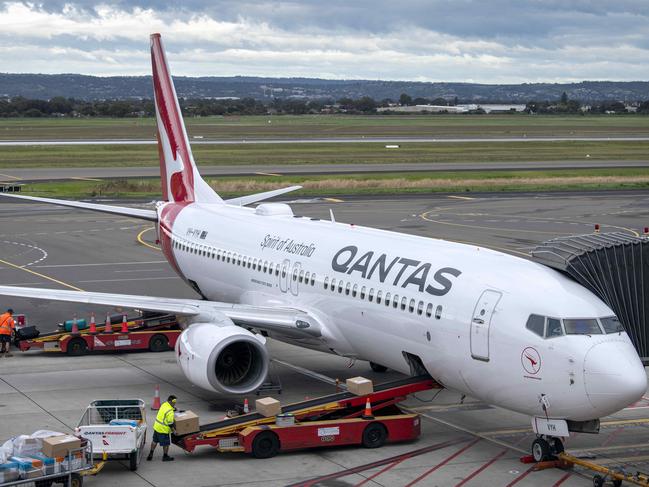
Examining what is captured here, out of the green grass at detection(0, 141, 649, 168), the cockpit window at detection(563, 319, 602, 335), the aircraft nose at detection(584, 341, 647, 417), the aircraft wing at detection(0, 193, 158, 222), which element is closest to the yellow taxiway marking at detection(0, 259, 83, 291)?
the aircraft wing at detection(0, 193, 158, 222)

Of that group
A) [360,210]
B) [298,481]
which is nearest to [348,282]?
[298,481]

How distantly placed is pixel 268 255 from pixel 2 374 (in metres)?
8.52

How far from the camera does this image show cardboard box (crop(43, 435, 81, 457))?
2011cm

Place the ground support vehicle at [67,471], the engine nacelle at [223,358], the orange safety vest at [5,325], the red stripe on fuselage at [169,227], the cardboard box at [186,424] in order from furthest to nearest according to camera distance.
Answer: the red stripe on fuselage at [169,227] < the orange safety vest at [5,325] < the engine nacelle at [223,358] < the cardboard box at [186,424] < the ground support vehicle at [67,471]

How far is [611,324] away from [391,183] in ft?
225

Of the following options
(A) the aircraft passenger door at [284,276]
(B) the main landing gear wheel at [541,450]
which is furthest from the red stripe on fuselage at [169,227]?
(B) the main landing gear wheel at [541,450]

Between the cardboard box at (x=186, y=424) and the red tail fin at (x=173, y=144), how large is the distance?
54.6 feet

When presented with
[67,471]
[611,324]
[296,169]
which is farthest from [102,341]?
[296,169]

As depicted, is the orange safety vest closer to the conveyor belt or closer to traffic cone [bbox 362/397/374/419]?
the conveyor belt

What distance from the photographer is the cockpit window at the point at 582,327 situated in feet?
69.2

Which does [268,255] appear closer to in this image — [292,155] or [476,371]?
[476,371]

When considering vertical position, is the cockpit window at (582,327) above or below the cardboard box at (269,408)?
above

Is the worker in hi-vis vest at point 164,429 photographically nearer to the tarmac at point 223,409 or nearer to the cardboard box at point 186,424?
the cardboard box at point 186,424

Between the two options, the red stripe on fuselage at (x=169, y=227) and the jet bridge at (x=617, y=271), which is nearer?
the jet bridge at (x=617, y=271)
